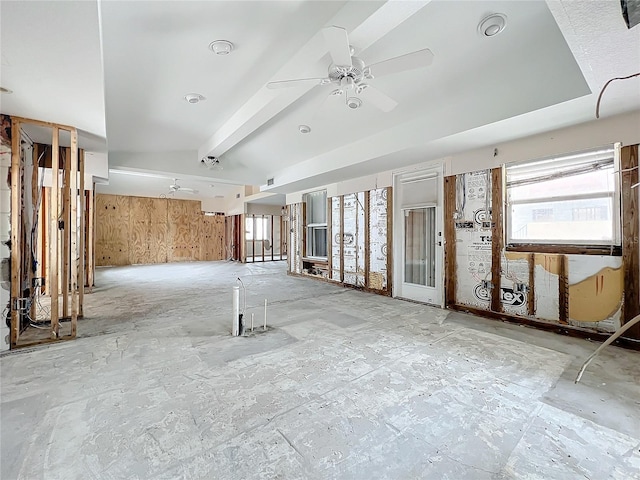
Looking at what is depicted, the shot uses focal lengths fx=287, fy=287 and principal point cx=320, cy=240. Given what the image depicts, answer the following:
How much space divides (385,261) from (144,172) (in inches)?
217

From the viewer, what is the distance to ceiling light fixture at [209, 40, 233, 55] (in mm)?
2972

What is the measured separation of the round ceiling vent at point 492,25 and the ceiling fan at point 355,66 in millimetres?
900

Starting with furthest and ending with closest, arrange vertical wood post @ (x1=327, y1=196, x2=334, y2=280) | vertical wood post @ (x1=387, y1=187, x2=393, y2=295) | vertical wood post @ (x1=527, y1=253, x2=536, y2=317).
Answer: vertical wood post @ (x1=327, y1=196, x2=334, y2=280)
vertical wood post @ (x1=387, y1=187, x2=393, y2=295)
vertical wood post @ (x1=527, y1=253, x2=536, y2=317)

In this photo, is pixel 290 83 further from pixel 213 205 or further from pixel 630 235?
pixel 213 205

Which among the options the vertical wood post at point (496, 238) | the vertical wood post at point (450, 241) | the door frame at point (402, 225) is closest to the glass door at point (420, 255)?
the door frame at point (402, 225)

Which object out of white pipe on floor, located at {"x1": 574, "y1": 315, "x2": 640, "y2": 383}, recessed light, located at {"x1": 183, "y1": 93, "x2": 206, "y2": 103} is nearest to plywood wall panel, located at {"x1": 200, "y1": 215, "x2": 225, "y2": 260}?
recessed light, located at {"x1": 183, "y1": 93, "x2": 206, "y2": 103}

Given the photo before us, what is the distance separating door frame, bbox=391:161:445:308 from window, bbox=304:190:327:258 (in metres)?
2.48

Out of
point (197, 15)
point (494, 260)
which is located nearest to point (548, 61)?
point (494, 260)

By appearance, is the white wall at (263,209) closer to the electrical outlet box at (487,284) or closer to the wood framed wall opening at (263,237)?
the wood framed wall opening at (263,237)

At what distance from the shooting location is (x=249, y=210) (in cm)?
1184

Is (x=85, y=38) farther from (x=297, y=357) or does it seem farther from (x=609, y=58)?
(x=609, y=58)

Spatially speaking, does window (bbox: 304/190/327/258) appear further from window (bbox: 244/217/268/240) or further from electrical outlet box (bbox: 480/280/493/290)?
window (bbox: 244/217/268/240)

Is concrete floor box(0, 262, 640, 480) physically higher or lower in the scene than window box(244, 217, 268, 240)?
lower

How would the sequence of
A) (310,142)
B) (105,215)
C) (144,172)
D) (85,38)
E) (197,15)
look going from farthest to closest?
(105,215), (144,172), (310,142), (197,15), (85,38)
